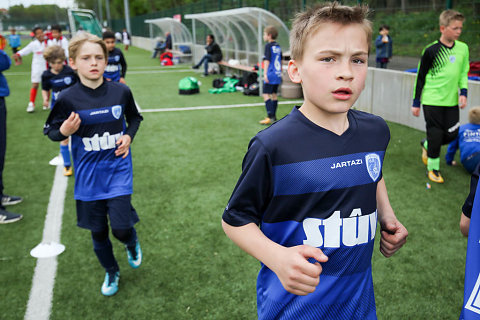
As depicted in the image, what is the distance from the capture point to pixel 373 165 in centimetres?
171

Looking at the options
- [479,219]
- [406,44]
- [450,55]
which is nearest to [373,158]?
[479,219]

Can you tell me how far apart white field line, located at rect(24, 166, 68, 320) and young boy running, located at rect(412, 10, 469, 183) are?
15.2ft

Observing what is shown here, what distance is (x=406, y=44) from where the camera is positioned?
10.9 meters

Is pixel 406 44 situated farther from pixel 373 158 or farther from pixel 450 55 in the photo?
pixel 373 158

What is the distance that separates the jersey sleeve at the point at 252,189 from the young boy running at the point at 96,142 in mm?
2029

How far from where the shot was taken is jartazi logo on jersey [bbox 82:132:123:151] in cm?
334

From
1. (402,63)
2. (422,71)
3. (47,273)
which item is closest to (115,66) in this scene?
(47,273)

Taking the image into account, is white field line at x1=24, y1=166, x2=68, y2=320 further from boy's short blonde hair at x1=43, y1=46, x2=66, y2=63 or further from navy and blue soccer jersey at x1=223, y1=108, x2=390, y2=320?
navy and blue soccer jersey at x1=223, y1=108, x2=390, y2=320

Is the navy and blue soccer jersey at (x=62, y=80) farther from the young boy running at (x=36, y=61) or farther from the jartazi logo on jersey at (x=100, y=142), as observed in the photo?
the young boy running at (x=36, y=61)

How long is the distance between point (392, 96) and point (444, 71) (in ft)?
12.8

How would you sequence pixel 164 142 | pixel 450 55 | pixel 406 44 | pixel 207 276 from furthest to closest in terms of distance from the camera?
pixel 406 44 → pixel 164 142 → pixel 450 55 → pixel 207 276

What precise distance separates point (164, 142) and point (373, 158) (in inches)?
271

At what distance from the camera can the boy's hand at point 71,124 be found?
10.0ft

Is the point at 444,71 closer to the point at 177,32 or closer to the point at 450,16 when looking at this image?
the point at 450,16
